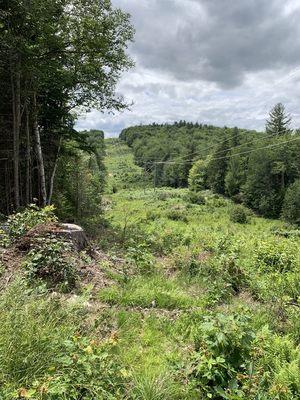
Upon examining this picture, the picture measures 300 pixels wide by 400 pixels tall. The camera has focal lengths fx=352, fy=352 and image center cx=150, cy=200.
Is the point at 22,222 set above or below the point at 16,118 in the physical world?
below

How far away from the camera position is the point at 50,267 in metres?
5.27

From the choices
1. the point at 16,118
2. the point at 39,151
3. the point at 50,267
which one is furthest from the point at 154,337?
the point at 39,151

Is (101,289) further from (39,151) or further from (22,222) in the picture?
(39,151)

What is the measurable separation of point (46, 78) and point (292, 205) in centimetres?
4644

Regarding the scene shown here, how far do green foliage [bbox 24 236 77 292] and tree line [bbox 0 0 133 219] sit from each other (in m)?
6.89

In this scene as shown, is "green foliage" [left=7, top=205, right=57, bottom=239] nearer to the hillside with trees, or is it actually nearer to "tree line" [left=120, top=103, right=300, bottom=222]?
the hillside with trees

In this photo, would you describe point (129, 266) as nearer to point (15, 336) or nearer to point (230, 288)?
point (230, 288)

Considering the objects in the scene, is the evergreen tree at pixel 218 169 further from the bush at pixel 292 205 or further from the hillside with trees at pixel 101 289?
the hillside with trees at pixel 101 289

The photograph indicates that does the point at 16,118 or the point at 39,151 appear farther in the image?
the point at 39,151

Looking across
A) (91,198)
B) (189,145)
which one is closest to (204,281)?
(91,198)

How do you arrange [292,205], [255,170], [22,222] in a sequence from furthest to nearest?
[255,170], [292,205], [22,222]

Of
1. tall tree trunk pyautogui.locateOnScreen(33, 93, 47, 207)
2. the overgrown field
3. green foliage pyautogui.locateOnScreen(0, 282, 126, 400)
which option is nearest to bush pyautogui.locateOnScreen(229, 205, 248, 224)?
tall tree trunk pyautogui.locateOnScreen(33, 93, 47, 207)

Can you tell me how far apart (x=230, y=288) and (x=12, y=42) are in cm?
917

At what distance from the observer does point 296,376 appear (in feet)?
11.3
